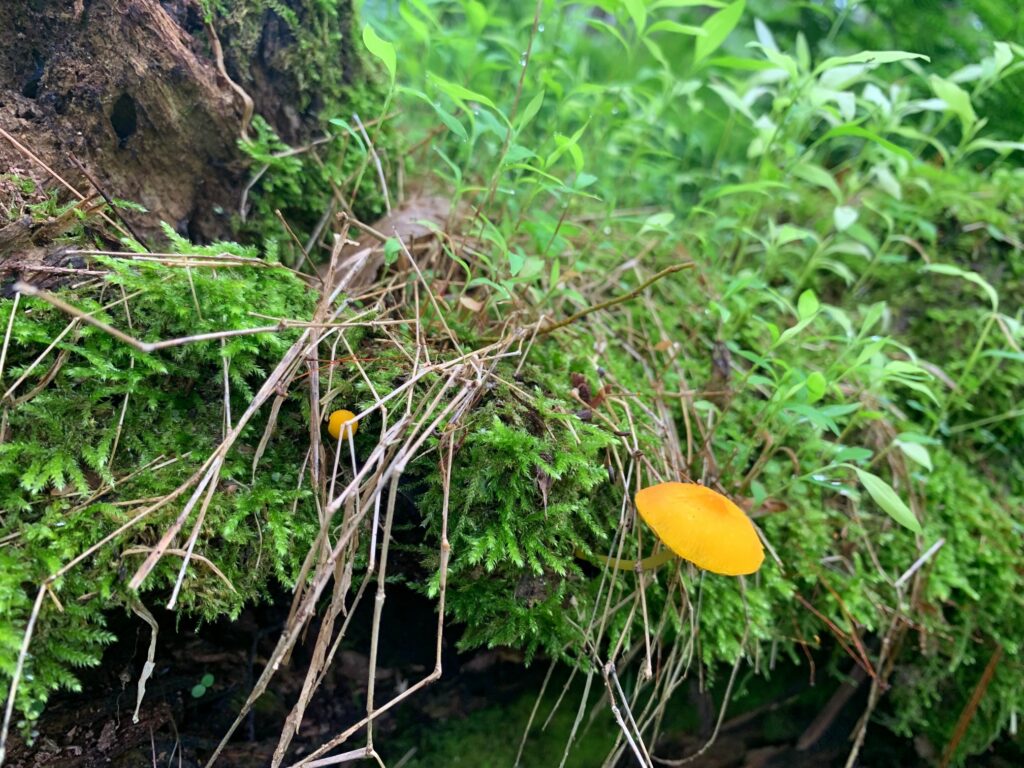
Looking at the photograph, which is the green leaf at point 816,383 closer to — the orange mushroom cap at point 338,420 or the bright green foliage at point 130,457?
the orange mushroom cap at point 338,420

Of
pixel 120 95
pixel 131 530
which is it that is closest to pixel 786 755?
pixel 131 530

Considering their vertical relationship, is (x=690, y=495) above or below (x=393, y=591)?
above

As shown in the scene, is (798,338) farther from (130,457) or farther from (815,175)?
(130,457)

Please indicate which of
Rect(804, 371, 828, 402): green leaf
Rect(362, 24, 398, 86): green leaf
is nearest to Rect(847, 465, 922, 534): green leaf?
Rect(804, 371, 828, 402): green leaf

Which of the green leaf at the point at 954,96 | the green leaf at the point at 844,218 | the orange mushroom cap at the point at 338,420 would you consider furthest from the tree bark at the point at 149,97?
the green leaf at the point at 954,96

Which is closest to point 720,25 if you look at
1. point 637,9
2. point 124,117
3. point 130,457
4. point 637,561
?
point 637,9

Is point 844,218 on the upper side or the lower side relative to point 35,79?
lower

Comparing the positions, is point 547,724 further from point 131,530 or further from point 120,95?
point 120,95
